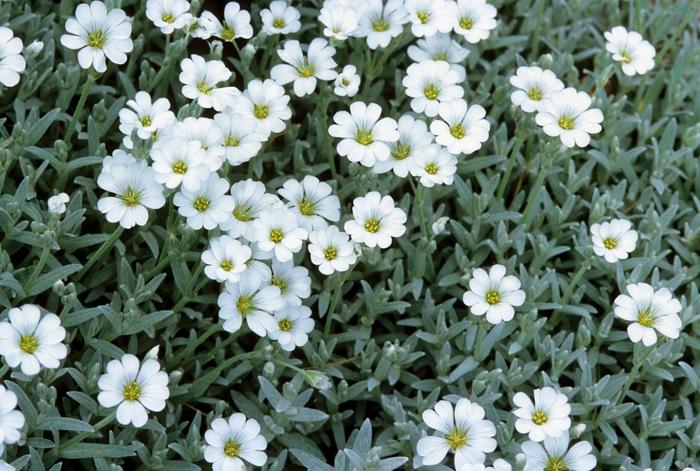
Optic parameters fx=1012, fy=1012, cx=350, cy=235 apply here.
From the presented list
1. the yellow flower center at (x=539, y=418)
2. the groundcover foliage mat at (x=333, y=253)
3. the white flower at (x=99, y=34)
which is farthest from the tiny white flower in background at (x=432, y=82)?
the yellow flower center at (x=539, y=418)

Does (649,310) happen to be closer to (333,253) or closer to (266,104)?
(333,253)

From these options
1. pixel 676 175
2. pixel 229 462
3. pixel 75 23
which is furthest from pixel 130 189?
pixel 676 175

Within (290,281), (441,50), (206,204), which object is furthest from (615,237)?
(206,204)

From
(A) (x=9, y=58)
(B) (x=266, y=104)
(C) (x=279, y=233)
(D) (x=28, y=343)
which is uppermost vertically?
(A) (x=9, y=58)

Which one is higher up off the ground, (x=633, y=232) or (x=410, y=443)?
(x=633, y=232)

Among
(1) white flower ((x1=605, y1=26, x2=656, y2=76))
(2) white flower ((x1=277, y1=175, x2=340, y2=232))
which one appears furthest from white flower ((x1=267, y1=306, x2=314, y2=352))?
(1) white flower ((x1=605, y1=26, x2=656, y2=76))

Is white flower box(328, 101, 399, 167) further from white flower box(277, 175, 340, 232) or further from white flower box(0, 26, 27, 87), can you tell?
white flower box(0, 26, 27, 87)

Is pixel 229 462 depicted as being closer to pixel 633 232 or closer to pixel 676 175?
pixel 633 232
